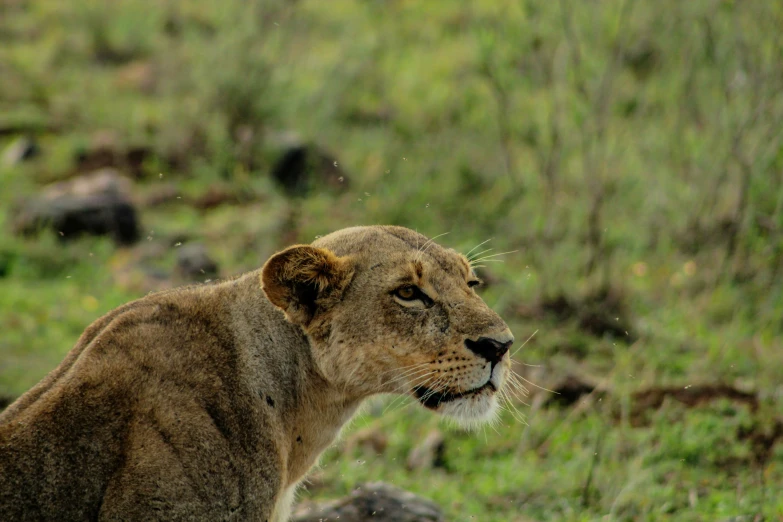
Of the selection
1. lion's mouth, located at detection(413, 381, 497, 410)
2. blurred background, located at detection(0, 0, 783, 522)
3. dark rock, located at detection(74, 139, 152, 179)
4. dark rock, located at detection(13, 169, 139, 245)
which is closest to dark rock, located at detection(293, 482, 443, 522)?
blurred background, located at detection(0, 0, 783, 522)

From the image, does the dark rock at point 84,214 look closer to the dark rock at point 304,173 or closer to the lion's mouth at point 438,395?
the dark rock at point 304,173

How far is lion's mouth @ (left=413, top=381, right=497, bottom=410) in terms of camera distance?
12.0 ft

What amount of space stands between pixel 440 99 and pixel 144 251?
14.2 ft

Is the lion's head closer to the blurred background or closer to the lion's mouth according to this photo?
the lion's mouth

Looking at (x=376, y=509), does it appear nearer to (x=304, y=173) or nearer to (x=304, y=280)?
(x=304, y=280)

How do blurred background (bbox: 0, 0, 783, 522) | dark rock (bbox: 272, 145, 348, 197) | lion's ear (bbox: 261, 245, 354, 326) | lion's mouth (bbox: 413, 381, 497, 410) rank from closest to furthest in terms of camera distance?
lion's ear (bbox: 261, 245, 354, 326)
lion's mouth (bbox: 413, 381, 497, 410)
blurred background (bbox: 0, 0, 783, 522)
dark rock (bbox: 272, 145, 348, 197)

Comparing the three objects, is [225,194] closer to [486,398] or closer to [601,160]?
[601,160]

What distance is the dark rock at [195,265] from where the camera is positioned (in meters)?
7.78

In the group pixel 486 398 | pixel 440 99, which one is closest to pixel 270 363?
pixel 486 398

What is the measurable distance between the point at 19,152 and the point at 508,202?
491cm

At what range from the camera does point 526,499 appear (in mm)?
5195

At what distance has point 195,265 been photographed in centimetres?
788

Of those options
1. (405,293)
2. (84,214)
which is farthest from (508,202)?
(405,293)

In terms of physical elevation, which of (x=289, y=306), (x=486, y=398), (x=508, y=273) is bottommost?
(x=508, y=273)
